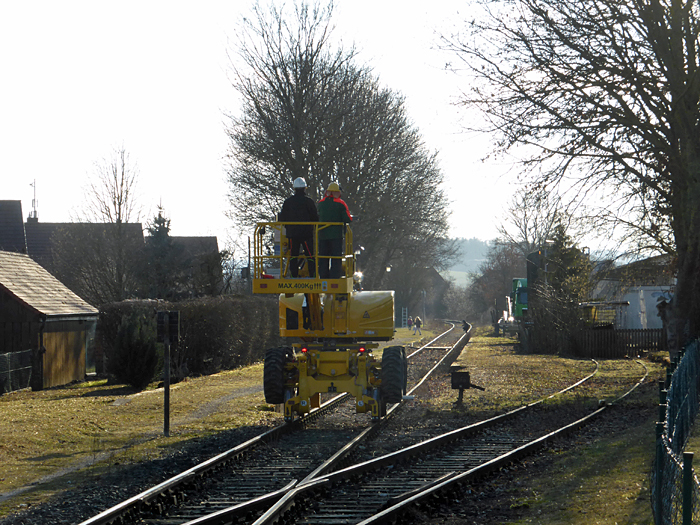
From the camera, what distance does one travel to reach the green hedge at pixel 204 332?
1014 inches

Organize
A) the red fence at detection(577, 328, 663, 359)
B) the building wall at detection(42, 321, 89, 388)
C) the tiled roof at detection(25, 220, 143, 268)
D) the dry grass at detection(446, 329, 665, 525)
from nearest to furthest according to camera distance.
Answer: the dry grass at detection(446, 329, 665, 525), the building wall at detection(42, 321, 89, 388), the red fence at detection(577, 328, 663, 359), the tiled roof at detection(25, 220, 143, 268)

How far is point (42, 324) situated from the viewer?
24.5 meters

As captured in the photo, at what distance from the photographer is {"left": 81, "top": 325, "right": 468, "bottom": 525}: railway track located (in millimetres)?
8219

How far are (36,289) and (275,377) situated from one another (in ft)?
50.5

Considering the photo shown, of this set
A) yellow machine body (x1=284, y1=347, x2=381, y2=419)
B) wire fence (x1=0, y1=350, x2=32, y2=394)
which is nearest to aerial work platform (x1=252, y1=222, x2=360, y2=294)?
yellow machine body (x1=284, y1=347, x2=381, y2=419)

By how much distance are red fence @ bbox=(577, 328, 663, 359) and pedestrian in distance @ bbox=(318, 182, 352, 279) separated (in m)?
24.9

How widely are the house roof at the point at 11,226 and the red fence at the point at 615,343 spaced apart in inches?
1170

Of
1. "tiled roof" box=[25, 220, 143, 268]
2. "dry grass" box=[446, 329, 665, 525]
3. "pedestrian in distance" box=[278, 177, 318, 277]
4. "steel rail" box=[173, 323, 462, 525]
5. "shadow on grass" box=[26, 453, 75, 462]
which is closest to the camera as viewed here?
"steel rail" box=[173, 323, 462, 525]

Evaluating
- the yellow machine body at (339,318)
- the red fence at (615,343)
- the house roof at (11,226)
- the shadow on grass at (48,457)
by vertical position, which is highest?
the house roof at (11,226)

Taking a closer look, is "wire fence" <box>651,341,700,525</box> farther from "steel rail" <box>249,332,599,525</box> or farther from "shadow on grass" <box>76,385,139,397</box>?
"shadow on grass" <box>76,385,139,397</box>

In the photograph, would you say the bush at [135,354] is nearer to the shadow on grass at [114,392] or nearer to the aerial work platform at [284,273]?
the shadow on grass at [114,392]

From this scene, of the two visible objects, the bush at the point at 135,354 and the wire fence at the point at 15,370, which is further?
the bush at the point at 135,354

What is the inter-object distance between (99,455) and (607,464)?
721cm

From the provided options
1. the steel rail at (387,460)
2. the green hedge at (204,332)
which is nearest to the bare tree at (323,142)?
the green hedge at (204,332)
